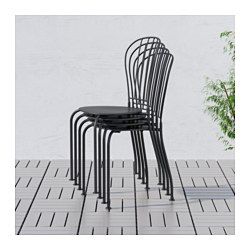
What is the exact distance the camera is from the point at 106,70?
6691mm

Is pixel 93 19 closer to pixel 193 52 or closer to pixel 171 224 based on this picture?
pixel 193 52

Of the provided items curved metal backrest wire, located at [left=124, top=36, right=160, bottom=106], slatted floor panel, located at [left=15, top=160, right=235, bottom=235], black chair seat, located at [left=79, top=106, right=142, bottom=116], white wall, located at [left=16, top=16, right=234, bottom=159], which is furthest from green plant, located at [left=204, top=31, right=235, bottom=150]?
black chair seat, located at [left=79, top=106, right=142, bottom=116]

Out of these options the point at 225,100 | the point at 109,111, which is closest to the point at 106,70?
the point at 225,100

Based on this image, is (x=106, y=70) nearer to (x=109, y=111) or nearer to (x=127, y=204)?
(x=109, y=111)

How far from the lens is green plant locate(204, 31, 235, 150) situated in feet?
20.6

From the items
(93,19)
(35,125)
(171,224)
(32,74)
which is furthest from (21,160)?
(171,224)

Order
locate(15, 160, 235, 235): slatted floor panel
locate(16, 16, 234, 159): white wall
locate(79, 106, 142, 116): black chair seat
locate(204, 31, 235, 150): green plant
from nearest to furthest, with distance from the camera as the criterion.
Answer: locate(15, 160, 235, 235): slatted floor panel
locate(79, 106, 142, 116): black chair seat
locate(204, 31, 235, 150): green plant
locate(16, 16, 234, 159): white wall

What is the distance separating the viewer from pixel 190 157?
6734 mm

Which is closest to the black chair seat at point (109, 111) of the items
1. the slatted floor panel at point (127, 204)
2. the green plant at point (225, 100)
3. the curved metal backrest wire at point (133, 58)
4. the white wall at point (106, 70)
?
the curved metal backrest wire at point (133, 58)

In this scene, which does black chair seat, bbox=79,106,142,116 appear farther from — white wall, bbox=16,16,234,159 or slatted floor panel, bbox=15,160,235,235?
white wall, bbox=16,16,234,159

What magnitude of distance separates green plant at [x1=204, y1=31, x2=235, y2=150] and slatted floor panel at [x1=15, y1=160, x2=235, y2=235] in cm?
35

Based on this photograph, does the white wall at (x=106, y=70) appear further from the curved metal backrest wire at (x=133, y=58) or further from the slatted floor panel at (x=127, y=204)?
the slatted floor panel at (x=127, y=204)

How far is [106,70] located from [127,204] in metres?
2.01
